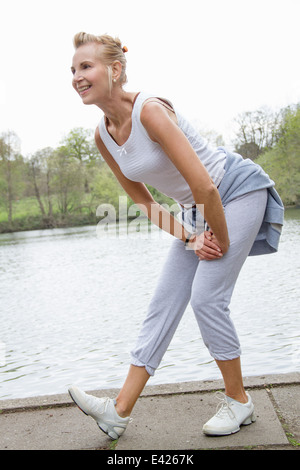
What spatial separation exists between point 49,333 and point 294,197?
30.8 m

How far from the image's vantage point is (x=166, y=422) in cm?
246

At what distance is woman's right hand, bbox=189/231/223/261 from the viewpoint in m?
2.28

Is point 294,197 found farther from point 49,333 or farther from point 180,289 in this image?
point 180,289

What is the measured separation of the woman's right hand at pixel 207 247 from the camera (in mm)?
2281

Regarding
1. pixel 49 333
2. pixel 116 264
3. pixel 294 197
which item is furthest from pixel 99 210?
pixel 49 333

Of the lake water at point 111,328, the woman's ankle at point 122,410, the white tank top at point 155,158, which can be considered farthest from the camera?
the lake water at point 111,328

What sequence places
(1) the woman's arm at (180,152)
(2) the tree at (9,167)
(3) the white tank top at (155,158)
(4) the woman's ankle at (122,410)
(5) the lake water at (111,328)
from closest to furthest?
1. (1) the woman's arm at (180,152)
2. (3) the white tank top at (155,158)
3. (4) the woman's ankle at (122,410)
4. (5) the lake water at (111,328)
5. (2) the tree at (9,167)

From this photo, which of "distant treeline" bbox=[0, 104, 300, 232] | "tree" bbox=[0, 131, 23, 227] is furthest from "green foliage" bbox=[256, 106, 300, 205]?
"tree" bbox=[0, 131, 23, 227]

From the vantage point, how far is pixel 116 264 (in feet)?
48.3

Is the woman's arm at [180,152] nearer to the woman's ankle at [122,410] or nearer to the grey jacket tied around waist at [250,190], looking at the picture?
the grey jacket tied around waist at [250,190]

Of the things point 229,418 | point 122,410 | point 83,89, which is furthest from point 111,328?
point 83,89

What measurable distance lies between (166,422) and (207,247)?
796 mm

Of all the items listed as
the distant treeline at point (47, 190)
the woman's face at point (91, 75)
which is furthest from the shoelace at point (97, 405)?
the distant treeline at point (47, 190)

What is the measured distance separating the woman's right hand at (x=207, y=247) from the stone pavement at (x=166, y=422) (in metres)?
0.72
